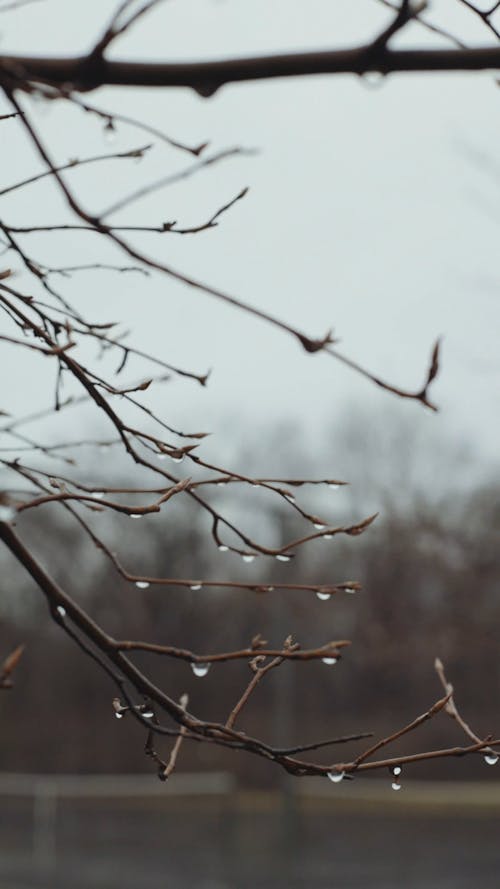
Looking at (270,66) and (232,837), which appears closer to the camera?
(270,66)

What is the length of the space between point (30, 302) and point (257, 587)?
0.63 metres

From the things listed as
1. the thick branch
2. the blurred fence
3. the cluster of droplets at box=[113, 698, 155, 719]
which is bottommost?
the blurred fence

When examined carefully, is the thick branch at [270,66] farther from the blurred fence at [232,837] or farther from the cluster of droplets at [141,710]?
the blurred fence at [232,837]

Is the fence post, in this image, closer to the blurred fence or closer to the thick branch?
the blurred fence

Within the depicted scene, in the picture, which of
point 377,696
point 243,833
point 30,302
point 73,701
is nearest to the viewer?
point 30,302

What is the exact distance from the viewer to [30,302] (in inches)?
72.4

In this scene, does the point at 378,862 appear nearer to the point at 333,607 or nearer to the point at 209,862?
the point at 209,862

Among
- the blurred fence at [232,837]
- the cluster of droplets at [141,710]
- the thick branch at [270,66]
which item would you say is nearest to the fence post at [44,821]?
the blurred fence at [232,837]

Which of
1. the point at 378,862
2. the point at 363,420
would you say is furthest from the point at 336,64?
the point at 363,420

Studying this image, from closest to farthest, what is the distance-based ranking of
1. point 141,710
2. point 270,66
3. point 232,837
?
point 270,66, point 141,710, point 232,837

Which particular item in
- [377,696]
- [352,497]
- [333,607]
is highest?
[352,497]

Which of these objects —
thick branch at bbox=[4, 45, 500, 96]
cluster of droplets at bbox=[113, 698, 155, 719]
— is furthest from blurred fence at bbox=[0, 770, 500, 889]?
thick branch at bbox=[4, 45, 500, 96]

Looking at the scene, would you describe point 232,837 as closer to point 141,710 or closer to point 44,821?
point 44,821

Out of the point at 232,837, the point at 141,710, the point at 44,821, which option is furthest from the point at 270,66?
the point at 44,821
